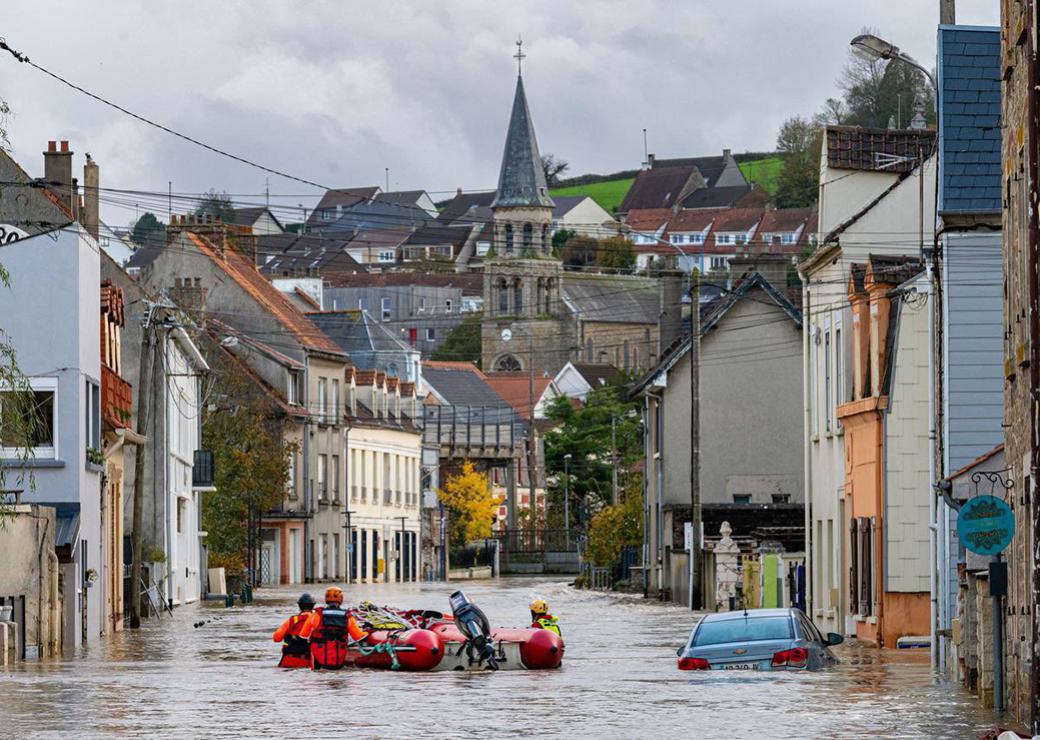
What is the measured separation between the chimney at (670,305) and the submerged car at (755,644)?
36.9m

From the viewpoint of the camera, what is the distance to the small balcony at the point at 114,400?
4347 centimetres

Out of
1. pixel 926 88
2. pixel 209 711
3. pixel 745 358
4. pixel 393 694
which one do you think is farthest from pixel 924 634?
pixel 926 88

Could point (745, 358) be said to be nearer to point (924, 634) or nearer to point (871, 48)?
point (924, 634)

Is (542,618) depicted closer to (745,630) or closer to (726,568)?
(745,630)

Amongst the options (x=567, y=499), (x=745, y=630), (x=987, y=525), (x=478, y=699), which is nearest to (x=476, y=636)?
(x=745, y=630)

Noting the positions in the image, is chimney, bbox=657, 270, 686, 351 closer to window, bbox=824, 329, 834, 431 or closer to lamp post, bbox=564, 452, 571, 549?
window, bbox=824, 329, 834, 431

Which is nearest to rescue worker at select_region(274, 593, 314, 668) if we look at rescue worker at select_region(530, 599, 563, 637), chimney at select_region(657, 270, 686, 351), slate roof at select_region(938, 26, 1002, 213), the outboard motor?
the outboard motor

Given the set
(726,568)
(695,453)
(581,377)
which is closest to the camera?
(726,568)

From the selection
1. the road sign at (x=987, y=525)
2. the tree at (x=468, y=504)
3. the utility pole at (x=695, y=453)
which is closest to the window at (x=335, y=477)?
the tree at (x=468, y=504)

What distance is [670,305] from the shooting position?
67562 mm

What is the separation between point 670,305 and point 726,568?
1615 centimetres

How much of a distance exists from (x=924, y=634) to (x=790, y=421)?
72.4 ft

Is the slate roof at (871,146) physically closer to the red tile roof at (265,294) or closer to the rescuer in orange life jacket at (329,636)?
the rescuer in orange life jacket at (329,636)

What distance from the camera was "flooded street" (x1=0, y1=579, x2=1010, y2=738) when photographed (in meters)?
21.4
